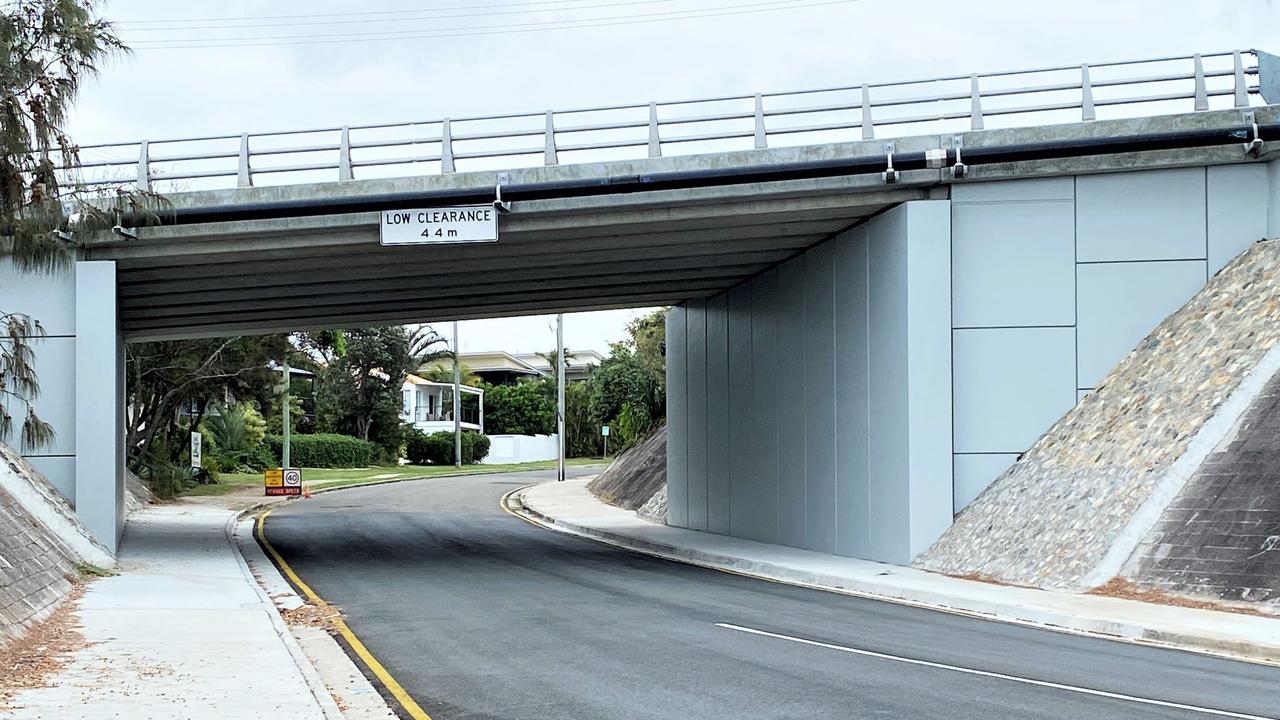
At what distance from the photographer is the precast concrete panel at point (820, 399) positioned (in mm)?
24047

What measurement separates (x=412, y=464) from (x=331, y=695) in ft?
245

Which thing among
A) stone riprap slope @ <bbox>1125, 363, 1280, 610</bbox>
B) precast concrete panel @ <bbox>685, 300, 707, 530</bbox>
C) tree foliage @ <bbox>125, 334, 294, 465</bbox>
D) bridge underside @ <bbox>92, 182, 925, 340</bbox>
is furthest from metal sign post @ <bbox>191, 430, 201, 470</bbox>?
stone riprap slope @ <bbox>1125, 363, 1280, 610</bbox>

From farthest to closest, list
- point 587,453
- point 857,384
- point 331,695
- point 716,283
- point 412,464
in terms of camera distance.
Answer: point 587,453 → point 412,464 → point 716,283 → point 857,384 → point 331,695

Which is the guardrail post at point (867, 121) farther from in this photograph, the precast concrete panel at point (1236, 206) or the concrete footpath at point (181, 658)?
the concrete footpath at point (181, 658)

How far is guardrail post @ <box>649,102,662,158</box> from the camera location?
21.6 metres

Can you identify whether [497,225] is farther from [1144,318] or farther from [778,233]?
[1144,318]

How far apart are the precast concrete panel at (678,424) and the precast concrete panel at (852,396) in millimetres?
10621

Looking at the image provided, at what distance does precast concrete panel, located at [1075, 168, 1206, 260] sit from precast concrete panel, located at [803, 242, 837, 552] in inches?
196

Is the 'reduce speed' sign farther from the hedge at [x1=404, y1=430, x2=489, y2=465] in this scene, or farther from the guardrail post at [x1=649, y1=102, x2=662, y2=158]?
the hedge at [x1=404, y1=430, x2=489, y2=465]

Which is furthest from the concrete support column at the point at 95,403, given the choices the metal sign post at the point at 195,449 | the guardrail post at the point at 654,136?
the metal sign post at the point at 195,449

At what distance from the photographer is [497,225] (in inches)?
858

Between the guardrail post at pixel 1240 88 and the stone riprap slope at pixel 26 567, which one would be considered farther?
the guardrail post at pixel 1240 88

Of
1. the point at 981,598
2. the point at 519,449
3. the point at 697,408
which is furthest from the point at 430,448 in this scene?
the point at 981,598

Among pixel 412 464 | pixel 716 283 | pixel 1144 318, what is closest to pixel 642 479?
pixel 716 283
